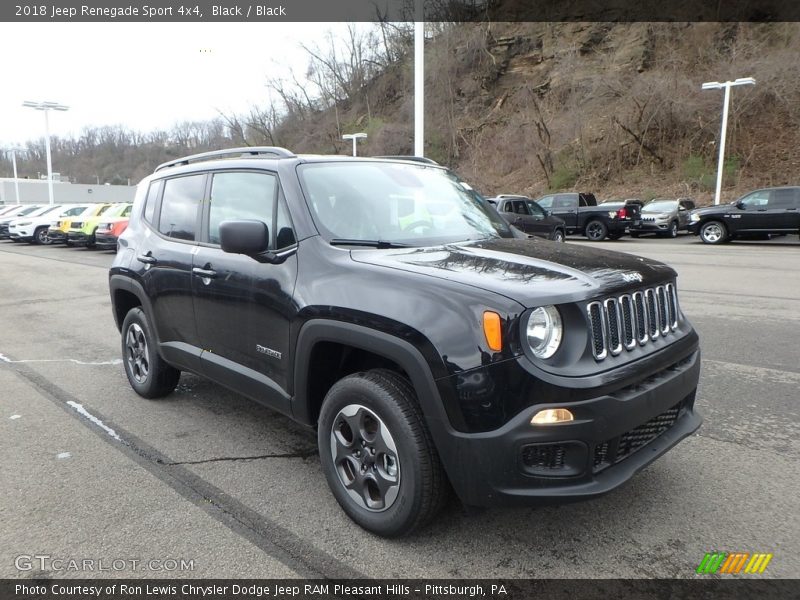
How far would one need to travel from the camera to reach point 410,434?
261 cm

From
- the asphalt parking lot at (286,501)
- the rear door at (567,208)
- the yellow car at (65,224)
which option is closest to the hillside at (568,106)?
the rear door at (567,208)

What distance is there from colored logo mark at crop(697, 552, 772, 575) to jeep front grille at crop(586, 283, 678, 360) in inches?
39.5

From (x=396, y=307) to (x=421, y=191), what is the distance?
4.80 ft

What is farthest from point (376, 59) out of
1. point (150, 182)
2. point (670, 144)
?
point (150, 182)

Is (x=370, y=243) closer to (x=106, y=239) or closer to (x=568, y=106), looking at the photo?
(x=106, y=239)

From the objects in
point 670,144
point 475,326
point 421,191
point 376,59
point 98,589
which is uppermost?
point 376,59

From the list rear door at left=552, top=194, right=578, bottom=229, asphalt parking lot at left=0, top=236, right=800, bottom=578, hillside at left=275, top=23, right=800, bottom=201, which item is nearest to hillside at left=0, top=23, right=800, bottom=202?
hillside at left=275, top=23, right=800, bottom=201

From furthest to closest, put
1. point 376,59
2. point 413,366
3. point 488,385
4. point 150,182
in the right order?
point 376,59 → point 150,182 → point 413,366 → point 488,385

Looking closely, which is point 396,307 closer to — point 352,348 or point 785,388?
point 352,348

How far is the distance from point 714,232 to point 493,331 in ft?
65.1

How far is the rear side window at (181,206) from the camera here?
423 centimetres

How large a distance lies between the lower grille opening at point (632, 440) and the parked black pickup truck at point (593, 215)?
20.2 m

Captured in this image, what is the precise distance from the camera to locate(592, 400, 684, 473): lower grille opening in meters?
2.52

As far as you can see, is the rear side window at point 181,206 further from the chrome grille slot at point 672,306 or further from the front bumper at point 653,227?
the front bumper at point 653,227
